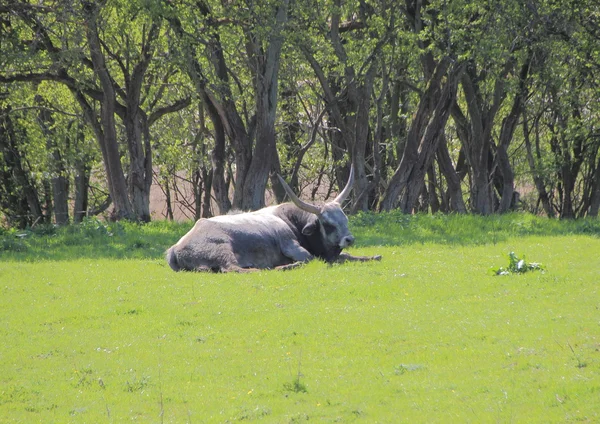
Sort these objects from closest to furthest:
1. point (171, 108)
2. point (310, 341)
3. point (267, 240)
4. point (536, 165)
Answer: point (310, 341), point (267, 240), point (171, 108), point (536, 165)

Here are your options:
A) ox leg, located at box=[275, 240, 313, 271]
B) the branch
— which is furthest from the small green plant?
the branch

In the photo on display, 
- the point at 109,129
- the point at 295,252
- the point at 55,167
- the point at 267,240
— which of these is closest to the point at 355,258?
the point at 295,252

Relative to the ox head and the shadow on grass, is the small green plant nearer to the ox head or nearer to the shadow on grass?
the ox head

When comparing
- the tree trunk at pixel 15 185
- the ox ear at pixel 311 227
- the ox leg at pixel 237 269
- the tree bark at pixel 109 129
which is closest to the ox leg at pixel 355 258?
the ox ear at pixel 311 227

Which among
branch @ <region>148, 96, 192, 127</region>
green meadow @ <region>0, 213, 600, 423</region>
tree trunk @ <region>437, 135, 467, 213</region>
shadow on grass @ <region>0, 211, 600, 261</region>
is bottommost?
green meadow @ <region>0, 213, 600, 423</region>

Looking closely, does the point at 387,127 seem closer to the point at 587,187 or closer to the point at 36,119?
the point at 587,187

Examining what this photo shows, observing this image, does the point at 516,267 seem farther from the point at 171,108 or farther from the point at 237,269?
the point at 171,108

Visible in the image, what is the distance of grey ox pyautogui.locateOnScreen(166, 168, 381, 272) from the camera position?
663 inches

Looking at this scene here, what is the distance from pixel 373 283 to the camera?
47.6 feet

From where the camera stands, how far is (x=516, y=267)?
15.1 metres

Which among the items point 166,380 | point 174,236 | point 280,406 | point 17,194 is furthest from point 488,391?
point 17,194

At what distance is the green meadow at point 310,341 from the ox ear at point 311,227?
132 cm

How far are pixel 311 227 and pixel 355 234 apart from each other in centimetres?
315

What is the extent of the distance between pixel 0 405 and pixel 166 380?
5.80 feet
